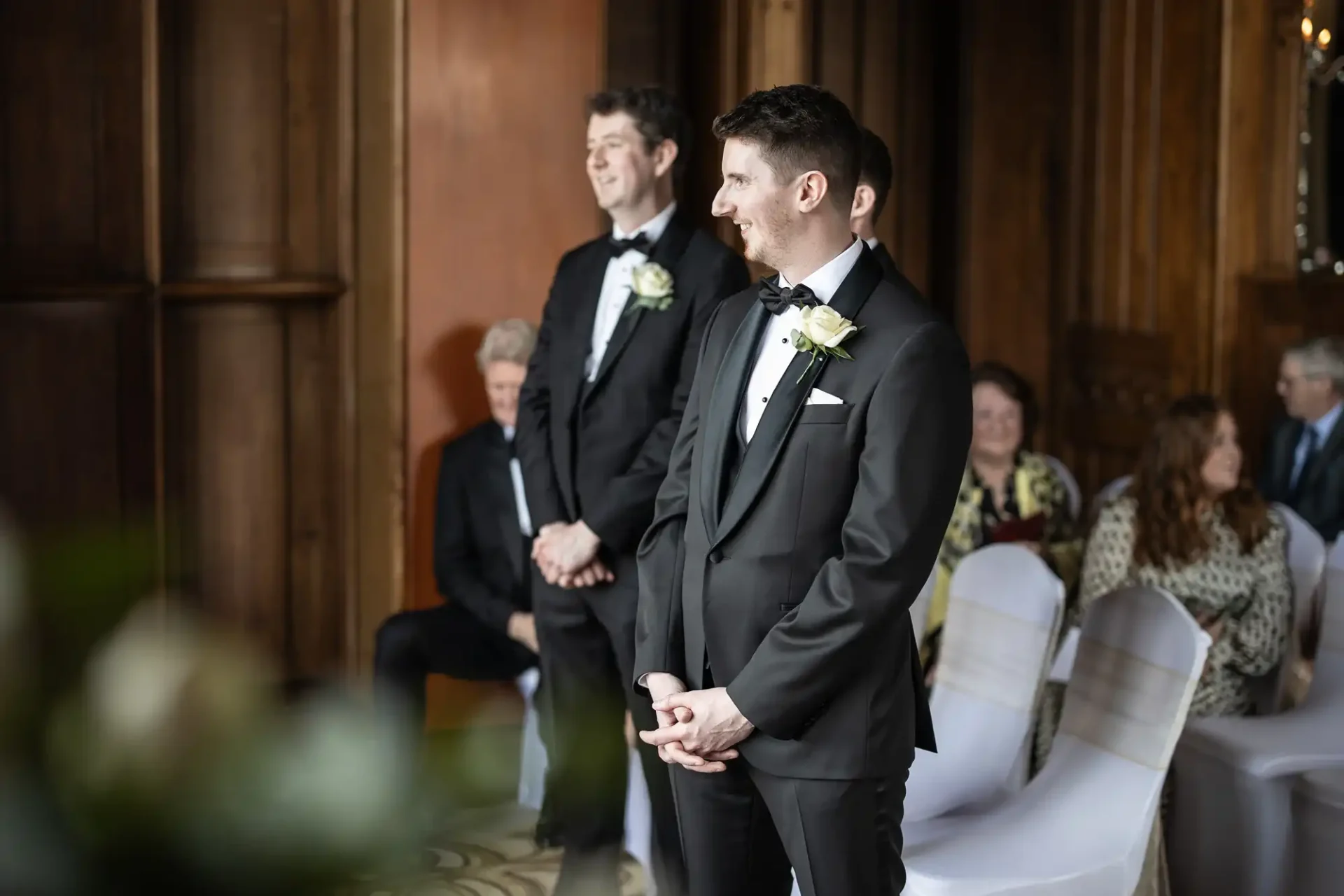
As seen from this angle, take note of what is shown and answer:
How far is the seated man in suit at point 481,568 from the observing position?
3.88m

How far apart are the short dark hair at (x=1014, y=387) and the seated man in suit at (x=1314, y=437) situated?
97cm

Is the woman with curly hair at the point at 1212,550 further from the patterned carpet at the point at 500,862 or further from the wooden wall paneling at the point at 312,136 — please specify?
the wooden wall paneling at the point at 312,136

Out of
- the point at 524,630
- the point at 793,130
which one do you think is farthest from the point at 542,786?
the point at 793,130

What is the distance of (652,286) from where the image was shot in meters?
2.89

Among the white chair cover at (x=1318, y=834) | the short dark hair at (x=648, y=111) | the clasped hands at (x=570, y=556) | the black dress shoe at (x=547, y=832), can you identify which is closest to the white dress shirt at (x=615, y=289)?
the short dark hair at (x=648, y=111)

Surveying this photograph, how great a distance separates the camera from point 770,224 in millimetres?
1900

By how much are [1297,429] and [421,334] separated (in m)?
2.73

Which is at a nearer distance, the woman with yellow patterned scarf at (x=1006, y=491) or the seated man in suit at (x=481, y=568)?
the seated man in suit at (x=481, y=568)

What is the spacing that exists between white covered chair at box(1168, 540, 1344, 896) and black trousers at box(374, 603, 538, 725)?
1.57 m

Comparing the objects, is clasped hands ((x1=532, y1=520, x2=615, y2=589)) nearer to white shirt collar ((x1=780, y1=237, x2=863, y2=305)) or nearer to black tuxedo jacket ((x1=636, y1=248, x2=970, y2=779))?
black tuxedo jacket ((x1=636, y1=248, x2=970, y2=779))

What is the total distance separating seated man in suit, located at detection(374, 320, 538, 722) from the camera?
12.7ft

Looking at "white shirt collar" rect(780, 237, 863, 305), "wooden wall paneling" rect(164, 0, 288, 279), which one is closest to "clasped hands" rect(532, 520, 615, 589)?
"white shirt collar" rect(780, 237, 863, 305)

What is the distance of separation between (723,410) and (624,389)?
3.32ft

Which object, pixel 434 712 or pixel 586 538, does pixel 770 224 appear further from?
pixel 434 712
